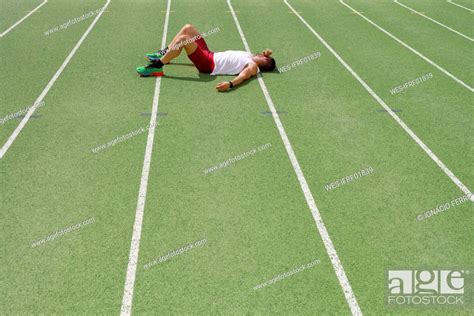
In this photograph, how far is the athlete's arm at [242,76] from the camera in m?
6.55

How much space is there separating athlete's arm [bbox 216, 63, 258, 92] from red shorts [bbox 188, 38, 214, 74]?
2.07 feet

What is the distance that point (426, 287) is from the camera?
3383 millimetres

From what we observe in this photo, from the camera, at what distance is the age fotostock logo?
3248 mm

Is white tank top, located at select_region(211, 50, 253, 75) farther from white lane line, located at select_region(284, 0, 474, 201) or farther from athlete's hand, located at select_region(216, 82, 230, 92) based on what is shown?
white lane line, located at select_region(284, 0, 474, 201)

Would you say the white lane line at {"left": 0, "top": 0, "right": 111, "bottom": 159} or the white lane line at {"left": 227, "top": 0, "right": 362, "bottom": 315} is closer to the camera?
the white lane line at {"left": 227, "top": 0, "right": 362, "bottom": 315}

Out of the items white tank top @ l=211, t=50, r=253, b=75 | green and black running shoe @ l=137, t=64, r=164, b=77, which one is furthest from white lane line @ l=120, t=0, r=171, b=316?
white tank top @ l=211, t=50, r=253, b=75

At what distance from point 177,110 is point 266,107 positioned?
1470mm

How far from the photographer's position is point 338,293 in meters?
3.22

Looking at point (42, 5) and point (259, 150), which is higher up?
point (42, 5)

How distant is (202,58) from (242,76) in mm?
919

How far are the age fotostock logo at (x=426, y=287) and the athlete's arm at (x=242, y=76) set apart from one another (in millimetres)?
4223

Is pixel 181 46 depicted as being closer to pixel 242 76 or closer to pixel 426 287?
pixel 242 76

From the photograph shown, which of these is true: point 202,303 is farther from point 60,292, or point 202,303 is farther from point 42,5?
point 42,5

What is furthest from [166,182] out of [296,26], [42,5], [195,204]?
[42,5]
